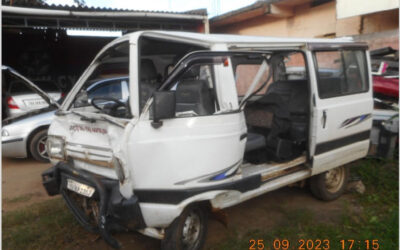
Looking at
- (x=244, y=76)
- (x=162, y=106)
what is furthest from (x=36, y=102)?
(x=162, y=106)

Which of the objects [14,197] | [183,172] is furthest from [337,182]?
[14,197]

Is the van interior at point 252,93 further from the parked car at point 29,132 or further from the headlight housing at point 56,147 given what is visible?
the parked car at point 29,132

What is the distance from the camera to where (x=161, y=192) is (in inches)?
101

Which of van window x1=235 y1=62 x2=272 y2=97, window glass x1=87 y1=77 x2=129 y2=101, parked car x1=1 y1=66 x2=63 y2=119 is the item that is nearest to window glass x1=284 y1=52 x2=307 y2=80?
van window x1=235 y1=62 x2=272 y2=97

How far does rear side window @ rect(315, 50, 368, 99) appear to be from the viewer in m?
3.73

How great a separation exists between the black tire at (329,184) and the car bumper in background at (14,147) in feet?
15.9

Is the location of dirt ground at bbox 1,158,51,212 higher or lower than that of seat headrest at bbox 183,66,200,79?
lower

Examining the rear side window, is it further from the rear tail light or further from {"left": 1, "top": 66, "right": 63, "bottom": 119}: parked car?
the rear tail light

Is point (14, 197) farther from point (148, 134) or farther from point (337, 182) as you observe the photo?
point (337, 182)

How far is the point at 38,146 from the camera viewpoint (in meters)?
6.13

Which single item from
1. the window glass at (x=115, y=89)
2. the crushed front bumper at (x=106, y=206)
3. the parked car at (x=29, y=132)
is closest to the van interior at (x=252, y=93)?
the crushed front bumper at (x=106, y=206)

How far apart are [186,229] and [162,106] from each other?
1.13 metres

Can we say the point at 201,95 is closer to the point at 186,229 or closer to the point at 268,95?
the point at 186,229

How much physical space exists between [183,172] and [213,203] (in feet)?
1.49
